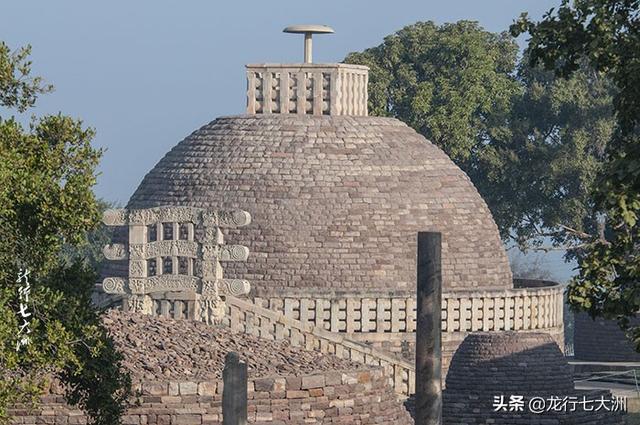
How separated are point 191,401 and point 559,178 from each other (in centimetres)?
3776

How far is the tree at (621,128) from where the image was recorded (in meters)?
20.8

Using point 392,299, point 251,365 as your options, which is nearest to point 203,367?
point 251,365

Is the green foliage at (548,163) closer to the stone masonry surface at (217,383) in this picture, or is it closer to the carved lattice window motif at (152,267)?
the carved lattice window motif at (152,267)

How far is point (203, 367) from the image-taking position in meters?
29.6

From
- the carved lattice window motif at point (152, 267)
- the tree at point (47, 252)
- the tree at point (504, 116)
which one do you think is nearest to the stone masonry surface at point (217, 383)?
the tree at point (47, 252)

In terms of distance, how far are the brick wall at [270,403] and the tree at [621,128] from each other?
7.65m

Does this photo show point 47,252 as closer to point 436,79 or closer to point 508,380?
point 508,380

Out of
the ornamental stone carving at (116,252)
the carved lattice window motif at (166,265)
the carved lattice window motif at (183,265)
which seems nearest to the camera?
the ornamental stone carving at (116,252)

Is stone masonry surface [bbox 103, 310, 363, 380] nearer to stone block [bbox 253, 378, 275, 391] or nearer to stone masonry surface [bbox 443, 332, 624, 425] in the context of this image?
stone block [bbox 253, 378, 275, 391]

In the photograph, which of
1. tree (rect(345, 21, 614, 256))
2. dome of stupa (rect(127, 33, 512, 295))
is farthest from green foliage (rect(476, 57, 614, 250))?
dome of stupa (rect(127, 33, 512, 295))

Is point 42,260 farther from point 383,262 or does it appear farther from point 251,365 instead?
point 383,262

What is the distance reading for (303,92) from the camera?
149 feet

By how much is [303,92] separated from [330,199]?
10.2 ft

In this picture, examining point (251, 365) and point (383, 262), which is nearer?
point (251, 365)
